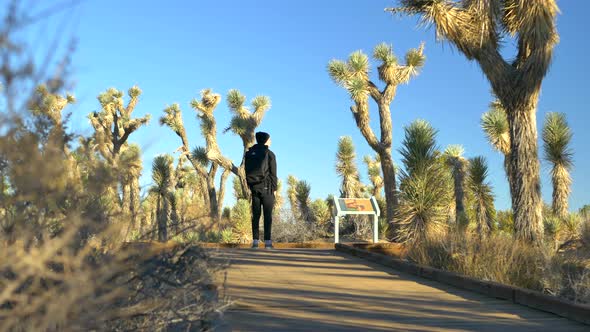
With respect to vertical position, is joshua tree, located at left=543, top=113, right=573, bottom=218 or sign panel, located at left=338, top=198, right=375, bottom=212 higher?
joshua tree, located at left=543, top=113, right=573, bottom=218

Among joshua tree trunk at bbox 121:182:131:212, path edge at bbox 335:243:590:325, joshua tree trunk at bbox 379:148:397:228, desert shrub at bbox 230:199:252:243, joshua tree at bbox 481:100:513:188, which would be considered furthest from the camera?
joshua tree at bbox 481:100:513:188

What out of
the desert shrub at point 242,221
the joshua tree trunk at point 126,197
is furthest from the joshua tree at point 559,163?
the joshua tree trunk at point 126,197

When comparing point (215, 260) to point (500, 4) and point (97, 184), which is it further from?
point (500, 4)

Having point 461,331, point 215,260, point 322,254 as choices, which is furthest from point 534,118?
point 215,260

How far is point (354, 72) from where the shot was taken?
2323 centimetres

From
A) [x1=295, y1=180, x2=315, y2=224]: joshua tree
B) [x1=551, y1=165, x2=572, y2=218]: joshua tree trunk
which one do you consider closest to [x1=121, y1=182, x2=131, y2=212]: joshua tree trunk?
[x1=295, y1=180, x2=315, y2=224]: joshua tree

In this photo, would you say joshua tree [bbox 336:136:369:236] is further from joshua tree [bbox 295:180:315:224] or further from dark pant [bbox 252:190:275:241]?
dark pant [bbox 252:190:275:241]

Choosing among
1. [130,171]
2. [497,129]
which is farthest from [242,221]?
[130,171]

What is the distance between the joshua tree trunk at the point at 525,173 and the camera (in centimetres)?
1337

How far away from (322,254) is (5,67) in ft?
33.3

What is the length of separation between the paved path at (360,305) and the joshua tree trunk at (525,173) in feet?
17.3

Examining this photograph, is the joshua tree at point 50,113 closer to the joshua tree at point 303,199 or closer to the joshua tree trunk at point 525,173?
the joshua tree trunk at point 525,173

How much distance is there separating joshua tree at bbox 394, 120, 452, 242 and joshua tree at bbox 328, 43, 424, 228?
18.5 ft

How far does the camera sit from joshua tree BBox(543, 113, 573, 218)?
26797 mm
